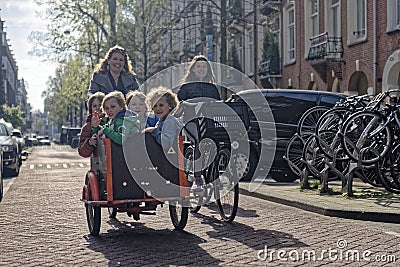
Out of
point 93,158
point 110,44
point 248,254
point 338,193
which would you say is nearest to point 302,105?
point 338,193

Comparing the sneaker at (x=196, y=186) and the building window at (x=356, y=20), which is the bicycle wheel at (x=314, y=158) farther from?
the building window at (x=356, y=20)

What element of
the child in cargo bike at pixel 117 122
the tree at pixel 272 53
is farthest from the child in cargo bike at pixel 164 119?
the tree at pixel 272 53

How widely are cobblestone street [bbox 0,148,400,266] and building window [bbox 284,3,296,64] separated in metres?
23.2

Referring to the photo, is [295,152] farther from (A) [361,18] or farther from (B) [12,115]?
(B) [12,115]

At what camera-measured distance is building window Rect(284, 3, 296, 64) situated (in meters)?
32.4

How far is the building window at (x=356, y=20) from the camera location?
24.4 metres

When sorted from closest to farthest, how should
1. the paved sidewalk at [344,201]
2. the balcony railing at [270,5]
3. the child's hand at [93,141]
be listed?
the child's hand at [93,141] < the paved sidewalk at [344,201] < the balcony railing at [270,5]

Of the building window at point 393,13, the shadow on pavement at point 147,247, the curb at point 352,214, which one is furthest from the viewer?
the building window at point 393,13

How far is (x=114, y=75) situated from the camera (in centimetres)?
934

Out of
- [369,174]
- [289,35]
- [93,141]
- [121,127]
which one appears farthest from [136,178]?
[289,35]

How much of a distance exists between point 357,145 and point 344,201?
1004 mm

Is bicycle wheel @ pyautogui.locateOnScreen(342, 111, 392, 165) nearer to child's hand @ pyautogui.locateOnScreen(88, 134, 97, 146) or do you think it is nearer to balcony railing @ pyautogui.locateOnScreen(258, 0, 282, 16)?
child's hand @ pyautogui.locateOnScreen(88, 134, 97, 146)

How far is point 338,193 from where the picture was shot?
36.2 ft

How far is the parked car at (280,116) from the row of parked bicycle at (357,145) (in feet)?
8.06
